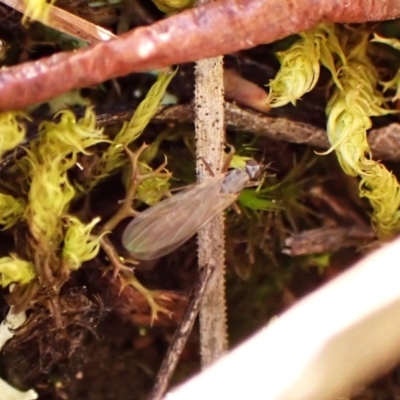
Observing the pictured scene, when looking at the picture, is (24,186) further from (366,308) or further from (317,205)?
(366,308)

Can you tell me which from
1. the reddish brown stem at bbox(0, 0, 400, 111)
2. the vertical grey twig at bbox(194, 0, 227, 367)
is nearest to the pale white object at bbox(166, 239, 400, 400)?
the reddish brown stem at bbox(0, 0, 400, 111)

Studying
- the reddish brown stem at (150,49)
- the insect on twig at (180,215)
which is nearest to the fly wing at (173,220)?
the insect on twig at (180,215)

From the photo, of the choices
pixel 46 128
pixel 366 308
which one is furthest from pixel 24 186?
pixel 366 308

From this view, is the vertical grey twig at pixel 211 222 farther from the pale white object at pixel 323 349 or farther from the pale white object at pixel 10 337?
the pale white object at pixel 323 349

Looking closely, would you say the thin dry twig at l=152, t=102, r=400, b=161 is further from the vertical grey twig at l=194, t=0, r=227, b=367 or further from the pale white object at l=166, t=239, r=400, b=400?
the pale white object at l=166, t=239, r=400, b=400

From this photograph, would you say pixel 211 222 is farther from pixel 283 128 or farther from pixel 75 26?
pixel 75 26
